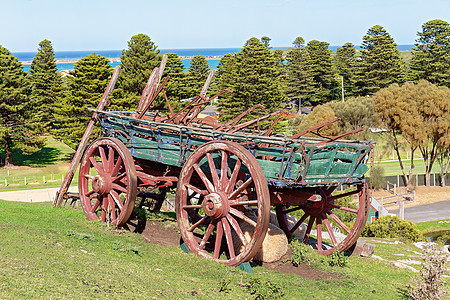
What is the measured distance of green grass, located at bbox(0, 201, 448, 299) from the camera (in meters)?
8.20

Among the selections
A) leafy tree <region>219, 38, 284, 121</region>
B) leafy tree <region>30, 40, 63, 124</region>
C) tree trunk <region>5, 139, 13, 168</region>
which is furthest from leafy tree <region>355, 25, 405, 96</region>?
tree trunk <region>5, 139, 13, 168</region>

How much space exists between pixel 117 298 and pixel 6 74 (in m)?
45.7

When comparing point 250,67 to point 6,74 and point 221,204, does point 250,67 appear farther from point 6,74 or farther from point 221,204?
point 221,204

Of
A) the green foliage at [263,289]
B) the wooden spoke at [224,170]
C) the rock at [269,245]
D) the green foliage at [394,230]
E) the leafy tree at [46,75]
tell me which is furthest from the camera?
the leafy tree at [46,75]

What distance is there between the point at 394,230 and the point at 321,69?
225 ft

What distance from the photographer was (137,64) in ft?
179

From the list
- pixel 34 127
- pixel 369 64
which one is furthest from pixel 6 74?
pixel 369 64

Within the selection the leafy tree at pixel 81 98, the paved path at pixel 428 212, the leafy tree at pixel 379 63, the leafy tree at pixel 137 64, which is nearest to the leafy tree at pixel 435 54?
the leafy tree at pixel 379 63

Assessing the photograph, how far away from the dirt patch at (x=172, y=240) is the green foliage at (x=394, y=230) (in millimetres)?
12533

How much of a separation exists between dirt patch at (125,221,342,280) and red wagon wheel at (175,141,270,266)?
1144mm

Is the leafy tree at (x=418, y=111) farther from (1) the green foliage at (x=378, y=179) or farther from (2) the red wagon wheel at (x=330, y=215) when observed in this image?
(2) the red wagon wheel at (x=330, y=215)

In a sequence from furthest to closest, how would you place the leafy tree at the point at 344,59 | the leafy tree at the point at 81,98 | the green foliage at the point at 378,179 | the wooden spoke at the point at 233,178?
the leafy tree at the point at 344,59
the leafy tree at the point at 81,98
the green foliage at the point at 378,179
the wooden spoke at the point at 233,178

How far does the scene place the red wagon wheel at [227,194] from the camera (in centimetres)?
991

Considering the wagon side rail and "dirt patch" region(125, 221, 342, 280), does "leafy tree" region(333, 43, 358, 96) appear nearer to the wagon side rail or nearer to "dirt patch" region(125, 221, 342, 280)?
"dirt patch" region(125, 221, 342, 280)
